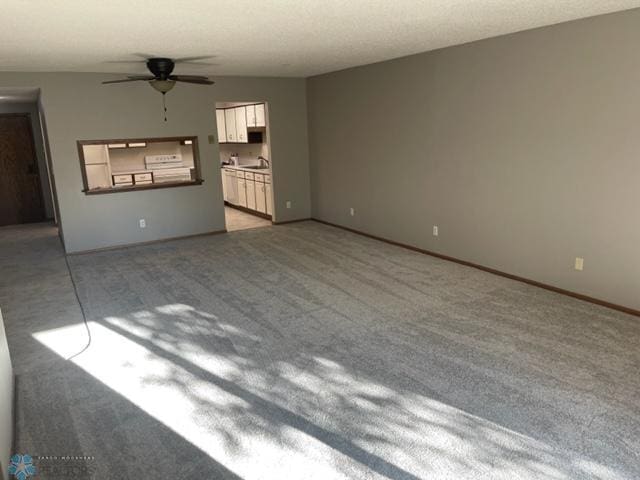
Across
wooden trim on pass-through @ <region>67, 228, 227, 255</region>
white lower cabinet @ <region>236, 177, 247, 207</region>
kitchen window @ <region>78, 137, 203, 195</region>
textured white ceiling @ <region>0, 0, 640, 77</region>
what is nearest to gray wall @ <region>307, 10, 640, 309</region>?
textured white ceiling @ <region>0, 0, 640, 77</region>

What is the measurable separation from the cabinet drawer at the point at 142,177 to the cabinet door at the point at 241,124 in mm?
1807

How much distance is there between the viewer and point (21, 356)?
11.1 feet

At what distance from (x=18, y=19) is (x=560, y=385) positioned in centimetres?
416

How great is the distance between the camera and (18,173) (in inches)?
338

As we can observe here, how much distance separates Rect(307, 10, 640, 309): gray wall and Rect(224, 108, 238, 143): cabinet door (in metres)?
3.08

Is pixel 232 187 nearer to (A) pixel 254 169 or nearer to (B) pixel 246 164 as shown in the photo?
(B) pixel 246 164

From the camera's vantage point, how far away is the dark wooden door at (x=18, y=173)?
8.45 meters

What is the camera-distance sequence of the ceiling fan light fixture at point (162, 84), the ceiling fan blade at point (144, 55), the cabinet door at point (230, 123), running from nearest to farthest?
the ceiling fan blade at point (144, 55), the ceiling fan light fixture at point (162, 84), the cabinet door at point (230, 123)

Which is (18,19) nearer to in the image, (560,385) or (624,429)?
(560,385)

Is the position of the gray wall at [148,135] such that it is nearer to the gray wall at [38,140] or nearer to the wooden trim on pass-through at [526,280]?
the wooden trim on pass-through at [526,280]

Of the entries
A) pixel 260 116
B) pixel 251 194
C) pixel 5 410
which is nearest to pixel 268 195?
pixel 251 194

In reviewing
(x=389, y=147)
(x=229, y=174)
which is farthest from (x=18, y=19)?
(x=229, y=174)

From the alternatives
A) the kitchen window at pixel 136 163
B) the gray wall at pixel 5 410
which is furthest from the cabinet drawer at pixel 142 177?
the gray wall at pixel 5 410

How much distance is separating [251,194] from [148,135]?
2.48 m
